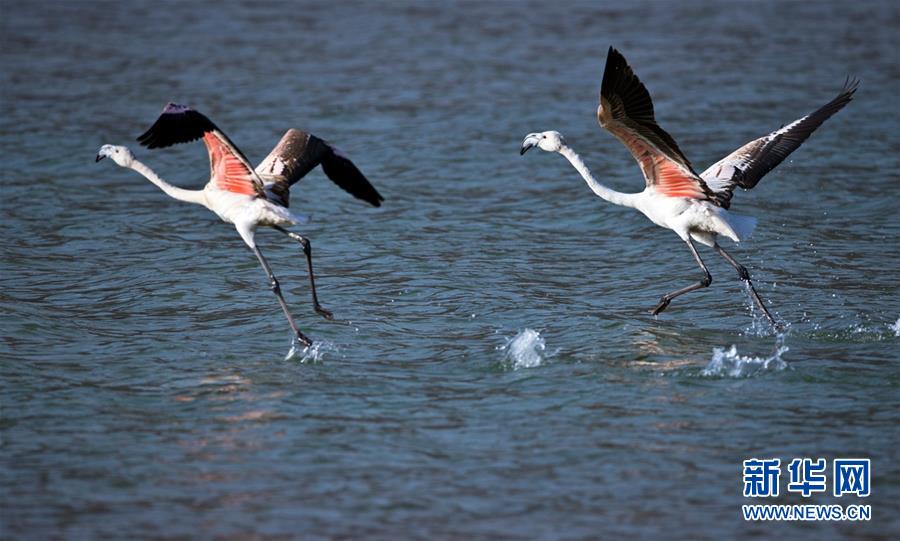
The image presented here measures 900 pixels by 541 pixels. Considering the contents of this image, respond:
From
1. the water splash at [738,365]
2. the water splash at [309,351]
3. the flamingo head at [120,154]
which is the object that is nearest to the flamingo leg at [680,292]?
the water splash at [738,365]

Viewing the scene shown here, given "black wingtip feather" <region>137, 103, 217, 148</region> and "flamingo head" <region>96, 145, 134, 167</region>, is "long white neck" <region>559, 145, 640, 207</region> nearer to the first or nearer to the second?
"black wingtip feather" <region>137, 103, 217, 148</region>

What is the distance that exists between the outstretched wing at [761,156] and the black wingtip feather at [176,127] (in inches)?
171

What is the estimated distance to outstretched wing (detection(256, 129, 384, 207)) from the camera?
1048 centimetres

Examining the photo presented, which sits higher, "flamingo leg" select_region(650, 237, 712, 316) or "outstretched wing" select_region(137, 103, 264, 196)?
"outstretched wing" select_region(137, 103, 264, 196)

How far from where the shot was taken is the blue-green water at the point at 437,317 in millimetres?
7305

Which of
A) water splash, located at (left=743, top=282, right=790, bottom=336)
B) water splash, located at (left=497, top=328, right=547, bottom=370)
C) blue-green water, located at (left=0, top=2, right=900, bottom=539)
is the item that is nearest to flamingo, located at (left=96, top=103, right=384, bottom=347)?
blue-green water, located at (left=0, top=2, right=900, bottom=539)

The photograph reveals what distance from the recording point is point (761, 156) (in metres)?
11.5

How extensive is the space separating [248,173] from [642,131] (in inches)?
123

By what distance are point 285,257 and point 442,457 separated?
5.72m

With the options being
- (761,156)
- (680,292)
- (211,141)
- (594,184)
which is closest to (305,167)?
(211,141)

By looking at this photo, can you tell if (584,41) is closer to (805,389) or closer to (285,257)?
(285,257)

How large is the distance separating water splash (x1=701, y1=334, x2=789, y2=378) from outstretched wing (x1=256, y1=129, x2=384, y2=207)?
299cm

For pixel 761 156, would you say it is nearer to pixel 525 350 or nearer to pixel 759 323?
pixel 759 323

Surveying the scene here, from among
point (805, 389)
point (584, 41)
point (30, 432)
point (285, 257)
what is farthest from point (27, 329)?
point (584, 41)
